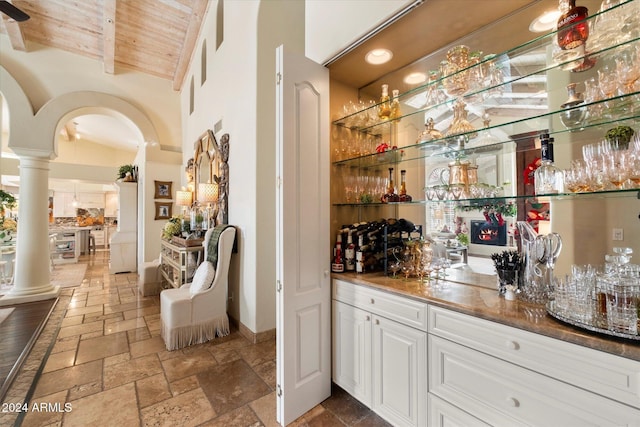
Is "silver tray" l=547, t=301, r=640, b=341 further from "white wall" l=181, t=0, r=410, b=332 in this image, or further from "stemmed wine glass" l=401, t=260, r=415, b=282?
"white wall" l=181, t=0, r=410, b=332

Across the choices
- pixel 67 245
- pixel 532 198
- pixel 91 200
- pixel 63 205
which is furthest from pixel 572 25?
pixel 63 205

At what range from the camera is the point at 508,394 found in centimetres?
120

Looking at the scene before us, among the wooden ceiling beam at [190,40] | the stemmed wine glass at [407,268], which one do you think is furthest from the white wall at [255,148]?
the wooden ceiling beam at [190,40]

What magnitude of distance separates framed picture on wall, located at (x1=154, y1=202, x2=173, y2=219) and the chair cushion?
167 inches

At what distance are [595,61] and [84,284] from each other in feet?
25.5

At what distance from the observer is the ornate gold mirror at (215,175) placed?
384 cm

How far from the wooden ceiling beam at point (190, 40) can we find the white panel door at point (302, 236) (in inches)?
173

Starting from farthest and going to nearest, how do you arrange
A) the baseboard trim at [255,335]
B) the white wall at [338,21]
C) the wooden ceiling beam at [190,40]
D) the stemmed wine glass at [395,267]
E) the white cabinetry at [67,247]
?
1. the white cabinetry at [67,247]
2. the wooden ceiling beam at [190,40]
3. the baseboard trim at [255,335]
4. the stemmed wine glass at [395,267]
5. the white wall at [338,21]

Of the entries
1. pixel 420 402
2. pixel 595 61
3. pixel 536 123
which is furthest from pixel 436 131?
pixel 420 402

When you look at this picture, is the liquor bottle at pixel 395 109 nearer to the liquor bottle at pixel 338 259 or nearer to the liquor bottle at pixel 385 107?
the liquor bottle at pixel 385 107

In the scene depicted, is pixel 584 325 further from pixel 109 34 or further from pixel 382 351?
pixel 109 34

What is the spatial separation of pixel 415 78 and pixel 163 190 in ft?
20.9

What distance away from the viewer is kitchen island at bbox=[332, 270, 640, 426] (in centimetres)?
99

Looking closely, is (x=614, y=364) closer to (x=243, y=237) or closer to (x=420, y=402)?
(x=420, y=402)
